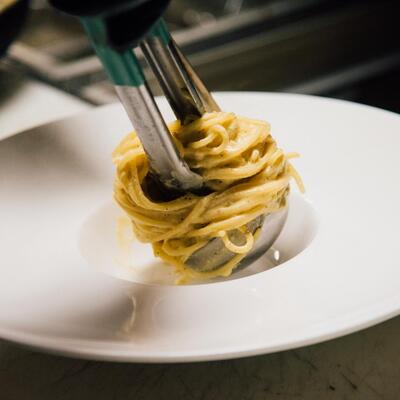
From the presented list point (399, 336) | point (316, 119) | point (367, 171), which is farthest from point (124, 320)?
point (316, 119)

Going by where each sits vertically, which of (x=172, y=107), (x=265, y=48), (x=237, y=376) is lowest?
(x=265, y=48)

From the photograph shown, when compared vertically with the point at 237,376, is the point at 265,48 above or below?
below

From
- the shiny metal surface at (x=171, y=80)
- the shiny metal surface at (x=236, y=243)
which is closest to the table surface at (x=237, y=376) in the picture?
the shiny metal surface at (x=236, y=243)

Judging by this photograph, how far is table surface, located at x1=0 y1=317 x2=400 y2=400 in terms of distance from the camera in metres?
0.67

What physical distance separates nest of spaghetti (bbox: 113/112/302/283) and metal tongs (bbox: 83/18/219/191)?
0.07 feet

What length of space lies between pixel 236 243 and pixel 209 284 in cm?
14

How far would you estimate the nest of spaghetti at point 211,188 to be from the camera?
79 cm

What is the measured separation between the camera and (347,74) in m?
2.22

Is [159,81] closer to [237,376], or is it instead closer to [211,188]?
[211,188]

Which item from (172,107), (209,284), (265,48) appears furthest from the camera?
(265,48)

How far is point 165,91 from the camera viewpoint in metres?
0.77

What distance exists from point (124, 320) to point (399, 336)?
30 cm

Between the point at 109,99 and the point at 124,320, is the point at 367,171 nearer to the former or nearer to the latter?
the point at 124,320

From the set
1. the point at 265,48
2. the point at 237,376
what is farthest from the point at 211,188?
the point at 265,48
